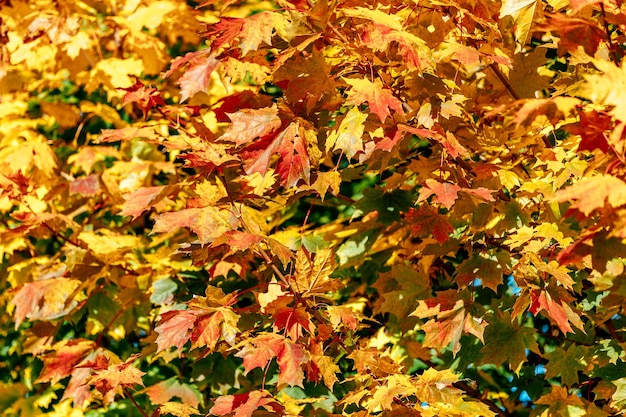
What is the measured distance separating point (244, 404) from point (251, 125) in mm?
667

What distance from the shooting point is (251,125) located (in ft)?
7.02

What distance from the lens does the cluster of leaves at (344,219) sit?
80.6 inches

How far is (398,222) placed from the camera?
106 inches

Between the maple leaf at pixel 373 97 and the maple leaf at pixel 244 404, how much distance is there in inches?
27.9

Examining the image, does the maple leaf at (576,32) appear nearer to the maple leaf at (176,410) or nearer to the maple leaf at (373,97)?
the maple leaf at (373,97)

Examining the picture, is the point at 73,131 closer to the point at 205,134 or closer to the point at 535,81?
the point at 205,134

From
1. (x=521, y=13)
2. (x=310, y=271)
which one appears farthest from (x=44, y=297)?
(x=521, y=13)

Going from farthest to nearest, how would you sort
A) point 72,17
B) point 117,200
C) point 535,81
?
point 72,17 < point 117,200 < point 535,81

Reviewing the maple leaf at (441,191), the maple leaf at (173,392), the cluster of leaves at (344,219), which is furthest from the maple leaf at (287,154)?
the maple leaf at (173,392)

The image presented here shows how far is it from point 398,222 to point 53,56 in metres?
1.71

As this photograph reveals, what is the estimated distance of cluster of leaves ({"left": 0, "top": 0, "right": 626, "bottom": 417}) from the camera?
80.6 inches

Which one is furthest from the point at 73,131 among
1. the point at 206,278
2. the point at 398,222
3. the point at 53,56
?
the point at 398,222

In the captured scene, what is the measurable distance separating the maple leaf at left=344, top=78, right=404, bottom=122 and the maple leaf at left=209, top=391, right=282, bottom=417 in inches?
27.9

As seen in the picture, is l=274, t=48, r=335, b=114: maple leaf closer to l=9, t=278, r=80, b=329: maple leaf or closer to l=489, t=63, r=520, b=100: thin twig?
l=489, t=63, r=520, b=100: thin twig
